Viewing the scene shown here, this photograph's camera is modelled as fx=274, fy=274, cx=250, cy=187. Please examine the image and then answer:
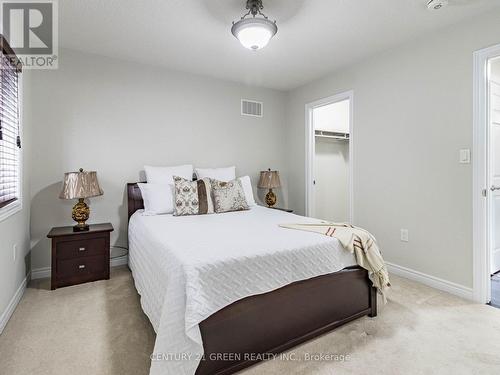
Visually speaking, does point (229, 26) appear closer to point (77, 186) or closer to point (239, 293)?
point (77, 186)

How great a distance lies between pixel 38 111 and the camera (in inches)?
114

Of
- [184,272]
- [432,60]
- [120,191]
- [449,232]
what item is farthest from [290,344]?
[432,60]

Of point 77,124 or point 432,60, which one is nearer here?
point 432,60

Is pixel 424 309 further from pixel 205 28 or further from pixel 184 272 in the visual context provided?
pixel 205 28

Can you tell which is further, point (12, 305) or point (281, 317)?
point (12, 305)

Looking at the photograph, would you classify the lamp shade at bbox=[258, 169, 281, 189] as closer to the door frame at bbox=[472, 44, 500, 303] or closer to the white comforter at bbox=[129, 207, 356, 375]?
the white comforter at bbox=[129, 207, 356, 375]

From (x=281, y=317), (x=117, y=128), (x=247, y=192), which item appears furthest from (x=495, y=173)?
(x=117, y=128)

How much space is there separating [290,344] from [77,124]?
307cm

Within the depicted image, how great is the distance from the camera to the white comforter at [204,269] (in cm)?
131

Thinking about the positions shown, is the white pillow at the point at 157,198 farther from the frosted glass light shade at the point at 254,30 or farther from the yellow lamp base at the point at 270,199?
the frosted glass light shade at the point at 254,30

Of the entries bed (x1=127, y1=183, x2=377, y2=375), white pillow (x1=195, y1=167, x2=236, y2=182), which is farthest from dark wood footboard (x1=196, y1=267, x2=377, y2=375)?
white pillow (x1=195, y1=167, x2=236, y2=182)

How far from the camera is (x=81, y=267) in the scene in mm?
2723

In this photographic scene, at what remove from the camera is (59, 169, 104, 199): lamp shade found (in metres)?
2.66

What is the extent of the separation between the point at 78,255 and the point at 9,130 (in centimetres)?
126
